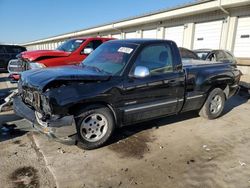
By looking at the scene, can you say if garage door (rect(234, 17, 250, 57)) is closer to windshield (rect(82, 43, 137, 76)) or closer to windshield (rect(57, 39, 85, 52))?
windshield (rect(57, 39, 85, 52))

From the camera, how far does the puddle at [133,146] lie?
425 centimetres

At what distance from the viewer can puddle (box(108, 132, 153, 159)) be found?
4.25m

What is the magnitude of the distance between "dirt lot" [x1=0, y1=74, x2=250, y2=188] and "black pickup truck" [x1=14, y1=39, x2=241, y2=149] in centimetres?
40

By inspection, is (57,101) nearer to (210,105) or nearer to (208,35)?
(210,105)

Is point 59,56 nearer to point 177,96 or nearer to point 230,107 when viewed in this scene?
point 177,96

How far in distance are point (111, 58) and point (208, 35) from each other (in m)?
13.4

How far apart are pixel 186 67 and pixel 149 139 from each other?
181 cm

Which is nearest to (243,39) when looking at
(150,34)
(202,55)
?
(202,55)

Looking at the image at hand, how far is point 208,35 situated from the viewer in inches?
654

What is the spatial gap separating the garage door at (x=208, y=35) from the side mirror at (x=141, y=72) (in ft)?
42.6

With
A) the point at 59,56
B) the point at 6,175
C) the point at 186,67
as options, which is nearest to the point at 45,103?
the point at 6,175

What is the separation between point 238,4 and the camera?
45.0 feet

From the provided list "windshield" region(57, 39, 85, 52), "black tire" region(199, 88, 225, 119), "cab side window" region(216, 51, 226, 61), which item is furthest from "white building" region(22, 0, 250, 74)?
"windshield" region(57, 39, 85, 52)

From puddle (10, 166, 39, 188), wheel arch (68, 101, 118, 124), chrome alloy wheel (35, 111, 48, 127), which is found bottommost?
puddle (10, 166, 39, 188)
